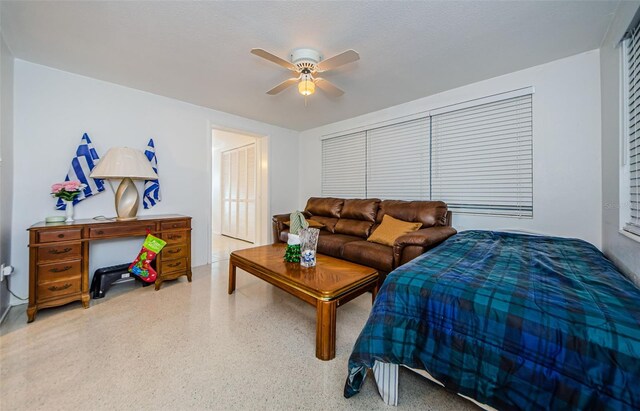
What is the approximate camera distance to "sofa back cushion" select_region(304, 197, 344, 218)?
384 cm

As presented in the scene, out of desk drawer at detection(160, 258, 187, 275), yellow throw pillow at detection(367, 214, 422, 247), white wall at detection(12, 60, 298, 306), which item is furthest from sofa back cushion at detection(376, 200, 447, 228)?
white wall at detection(12, 60, 298, 306)

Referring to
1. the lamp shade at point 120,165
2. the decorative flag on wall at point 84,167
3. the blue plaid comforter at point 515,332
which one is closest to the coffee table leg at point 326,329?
the blue plaid comforter at point 515,332

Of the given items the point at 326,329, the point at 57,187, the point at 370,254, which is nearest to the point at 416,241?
the point at 370,254

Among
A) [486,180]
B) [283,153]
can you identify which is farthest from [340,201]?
[486,180]

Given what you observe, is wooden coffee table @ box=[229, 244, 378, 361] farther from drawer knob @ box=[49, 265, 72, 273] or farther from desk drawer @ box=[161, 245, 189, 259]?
drawer knob @ box=[49, 265, 72, 273]

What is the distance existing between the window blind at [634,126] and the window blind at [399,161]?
67.6 inches

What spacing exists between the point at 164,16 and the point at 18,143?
201 centimetres

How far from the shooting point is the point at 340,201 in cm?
389

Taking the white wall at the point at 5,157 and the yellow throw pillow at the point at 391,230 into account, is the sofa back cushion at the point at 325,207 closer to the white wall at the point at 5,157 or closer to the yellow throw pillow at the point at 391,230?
the yellow throw pillow at the point at 391,230

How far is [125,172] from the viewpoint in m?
2.49

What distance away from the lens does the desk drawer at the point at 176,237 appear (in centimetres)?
277

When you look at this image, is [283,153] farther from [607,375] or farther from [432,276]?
[607,375]

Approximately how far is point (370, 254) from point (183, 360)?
70.9 inches

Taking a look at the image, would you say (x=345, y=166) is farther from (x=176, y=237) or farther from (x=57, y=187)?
(x=57, y=187)
